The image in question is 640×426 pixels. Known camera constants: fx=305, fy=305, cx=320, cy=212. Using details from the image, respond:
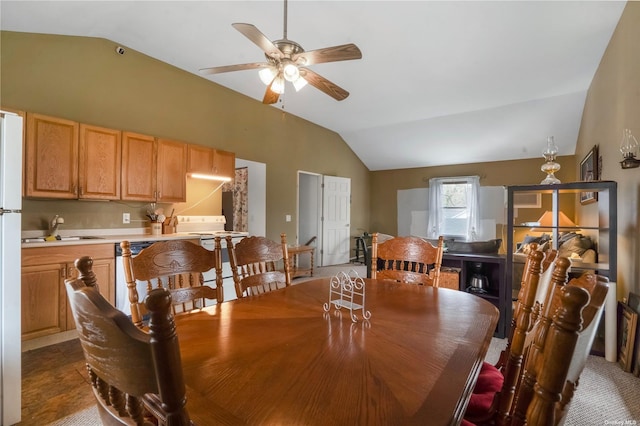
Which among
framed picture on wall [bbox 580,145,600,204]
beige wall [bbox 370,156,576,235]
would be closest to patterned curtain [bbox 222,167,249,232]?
beige wall [bbox 370,156,576,235]

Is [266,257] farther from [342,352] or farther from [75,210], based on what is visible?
[75,210]

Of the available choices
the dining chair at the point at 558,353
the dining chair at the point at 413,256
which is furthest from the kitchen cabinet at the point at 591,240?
the dining chair at the point at 558,353

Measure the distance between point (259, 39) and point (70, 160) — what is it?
7.76 ft

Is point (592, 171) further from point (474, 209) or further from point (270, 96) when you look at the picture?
point (270, 96)

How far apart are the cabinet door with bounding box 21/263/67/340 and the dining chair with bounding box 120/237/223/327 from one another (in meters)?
1.78

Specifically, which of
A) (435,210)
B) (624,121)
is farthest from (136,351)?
(435,210)

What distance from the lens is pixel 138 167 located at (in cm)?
345

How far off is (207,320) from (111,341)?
2.43ft

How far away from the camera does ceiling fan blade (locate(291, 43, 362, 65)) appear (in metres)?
1.96

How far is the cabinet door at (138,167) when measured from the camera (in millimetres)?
3346

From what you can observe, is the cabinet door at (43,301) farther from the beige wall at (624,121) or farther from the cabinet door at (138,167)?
the beige wall at (624,121)

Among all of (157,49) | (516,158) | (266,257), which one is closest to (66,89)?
(157,49)

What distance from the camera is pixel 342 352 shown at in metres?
0.91

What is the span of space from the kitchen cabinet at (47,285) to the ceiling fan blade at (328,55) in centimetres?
247
